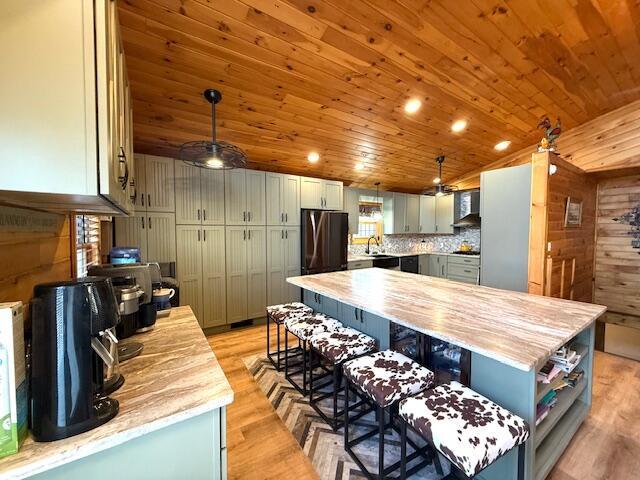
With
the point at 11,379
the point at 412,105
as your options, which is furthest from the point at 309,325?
the point at 412,105

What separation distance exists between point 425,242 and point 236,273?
4445 mm

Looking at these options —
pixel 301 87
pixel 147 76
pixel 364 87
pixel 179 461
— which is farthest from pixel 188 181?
pixel 179 461

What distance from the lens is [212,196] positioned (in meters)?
3.40

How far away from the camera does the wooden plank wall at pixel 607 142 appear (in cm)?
324

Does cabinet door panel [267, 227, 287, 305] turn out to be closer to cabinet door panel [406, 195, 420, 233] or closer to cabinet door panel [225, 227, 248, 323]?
cabinet door panel [225, 227, 248, 323]

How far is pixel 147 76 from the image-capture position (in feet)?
6.91

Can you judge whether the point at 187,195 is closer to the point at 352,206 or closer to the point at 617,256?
the point at 352,206

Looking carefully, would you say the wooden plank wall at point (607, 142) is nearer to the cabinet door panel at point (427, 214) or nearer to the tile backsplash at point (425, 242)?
the tile backsplash at point (425, 242)

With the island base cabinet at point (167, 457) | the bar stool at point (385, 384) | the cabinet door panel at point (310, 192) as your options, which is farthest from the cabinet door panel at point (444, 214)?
the island base cabinet at point (167, 457)

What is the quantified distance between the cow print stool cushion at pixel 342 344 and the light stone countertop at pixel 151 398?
84 cm

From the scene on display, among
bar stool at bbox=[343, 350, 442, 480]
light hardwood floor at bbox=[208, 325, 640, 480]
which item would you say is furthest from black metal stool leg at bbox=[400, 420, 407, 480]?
light hardwood floor at bbox=[208, 325, 640, 480]

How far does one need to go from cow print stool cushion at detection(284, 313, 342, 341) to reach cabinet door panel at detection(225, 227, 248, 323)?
4.85 ft

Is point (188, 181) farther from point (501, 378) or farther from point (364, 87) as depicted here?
point (501, 378)

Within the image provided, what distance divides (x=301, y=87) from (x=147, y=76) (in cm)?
123
